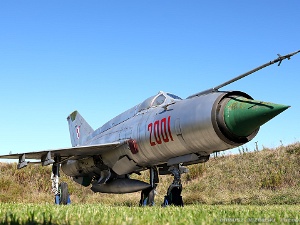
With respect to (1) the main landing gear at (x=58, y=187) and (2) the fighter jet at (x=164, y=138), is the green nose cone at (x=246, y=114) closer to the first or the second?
(2) the fighter jet at (x=164, y=138)

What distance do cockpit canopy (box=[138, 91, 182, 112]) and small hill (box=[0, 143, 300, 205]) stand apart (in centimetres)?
616

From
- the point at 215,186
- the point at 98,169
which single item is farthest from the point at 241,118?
the point at 215,186

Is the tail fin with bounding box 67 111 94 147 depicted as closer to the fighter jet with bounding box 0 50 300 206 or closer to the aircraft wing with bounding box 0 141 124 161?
the fighter jet with bounding box 0 50 300 206

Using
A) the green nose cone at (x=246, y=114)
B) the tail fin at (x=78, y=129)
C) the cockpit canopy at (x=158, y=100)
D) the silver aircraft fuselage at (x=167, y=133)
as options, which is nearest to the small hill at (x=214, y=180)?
the tail fin at (x=78, y=129)

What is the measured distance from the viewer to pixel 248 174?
2084 centimetres

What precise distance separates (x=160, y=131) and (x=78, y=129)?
355 inches

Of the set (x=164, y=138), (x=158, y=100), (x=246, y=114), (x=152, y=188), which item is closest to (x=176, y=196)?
(x=164, y=138)

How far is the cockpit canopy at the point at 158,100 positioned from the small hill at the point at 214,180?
6.16 meters

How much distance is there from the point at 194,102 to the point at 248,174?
13.0m

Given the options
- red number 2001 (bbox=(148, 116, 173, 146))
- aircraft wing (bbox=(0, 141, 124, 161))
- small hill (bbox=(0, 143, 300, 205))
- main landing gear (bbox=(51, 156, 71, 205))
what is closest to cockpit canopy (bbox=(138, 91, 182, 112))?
red number 2001 (bbox=(148, 116, 173, 146))

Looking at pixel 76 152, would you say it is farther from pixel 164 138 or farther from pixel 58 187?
pixel 164 138

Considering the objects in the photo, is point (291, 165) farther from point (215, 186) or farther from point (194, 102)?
point (194, 102)

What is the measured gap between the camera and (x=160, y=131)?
9859 millimetres

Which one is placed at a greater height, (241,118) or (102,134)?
(102,134)
